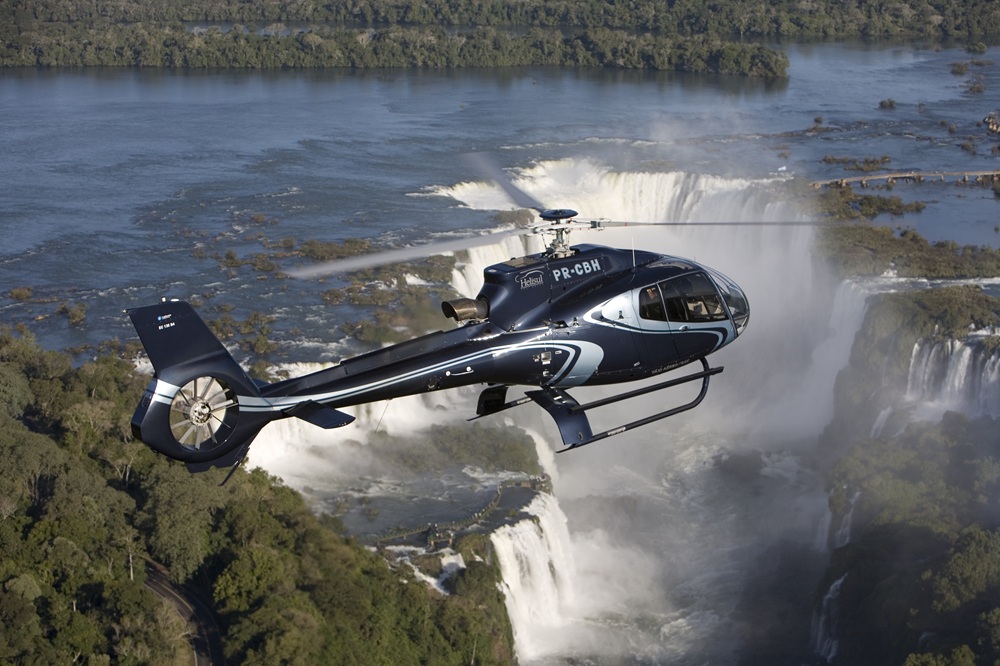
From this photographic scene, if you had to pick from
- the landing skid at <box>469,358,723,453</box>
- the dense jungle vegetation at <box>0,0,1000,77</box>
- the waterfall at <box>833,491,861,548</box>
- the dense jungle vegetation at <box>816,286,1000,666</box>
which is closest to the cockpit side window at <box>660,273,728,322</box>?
the landing skid at <box>469,358,723,453</box>

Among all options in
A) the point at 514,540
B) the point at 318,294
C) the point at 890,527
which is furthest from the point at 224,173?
the point at 890,527

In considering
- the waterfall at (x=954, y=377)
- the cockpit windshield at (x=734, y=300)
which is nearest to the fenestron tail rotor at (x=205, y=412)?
the cockpit windshield at (x=734, y=300)

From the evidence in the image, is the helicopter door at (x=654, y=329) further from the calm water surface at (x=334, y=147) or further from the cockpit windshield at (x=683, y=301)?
the calm water surface at (x=334, y=147)

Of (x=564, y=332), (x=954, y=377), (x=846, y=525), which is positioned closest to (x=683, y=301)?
(x=564, y=332)

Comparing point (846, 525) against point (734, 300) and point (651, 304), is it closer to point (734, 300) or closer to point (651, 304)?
point (734, 300)

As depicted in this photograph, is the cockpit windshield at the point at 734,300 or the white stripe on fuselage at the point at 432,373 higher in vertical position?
the cockpit windshield at the point at 734,300

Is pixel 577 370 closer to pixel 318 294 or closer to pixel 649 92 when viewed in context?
pixel 318 294
